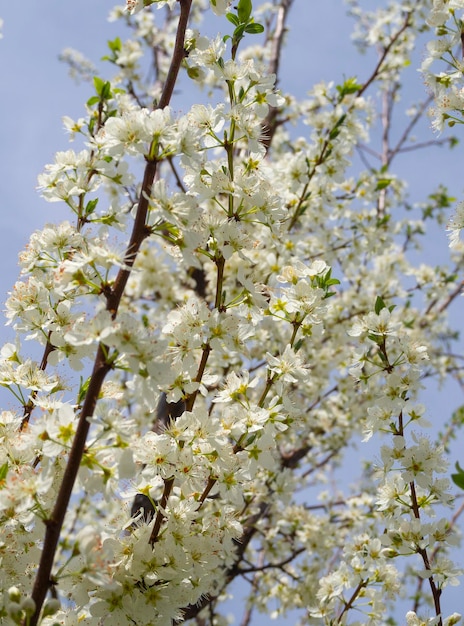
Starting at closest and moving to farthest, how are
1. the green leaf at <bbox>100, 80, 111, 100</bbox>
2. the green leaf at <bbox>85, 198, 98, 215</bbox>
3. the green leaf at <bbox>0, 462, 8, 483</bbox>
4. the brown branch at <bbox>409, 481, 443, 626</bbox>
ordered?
the green leaf at <bbox>0, 462, 8, 483</bbox>, the green leaf at <bbox>85, 198, 98, 215</bbox>, the brown branch at <bbox>409, 481, 443, 626</bbox>, the green leaf at <bbox>100, 80, 111, 100</bbox>

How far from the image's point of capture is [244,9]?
A: 2184mm

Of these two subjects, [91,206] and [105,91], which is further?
[105,91]

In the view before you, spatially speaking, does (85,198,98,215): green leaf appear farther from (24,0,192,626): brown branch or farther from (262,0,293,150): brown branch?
(262,0,293,150): brown branch

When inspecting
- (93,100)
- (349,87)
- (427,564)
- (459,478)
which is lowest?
(459,478)

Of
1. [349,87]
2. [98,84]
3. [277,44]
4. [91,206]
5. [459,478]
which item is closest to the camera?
[459,478]

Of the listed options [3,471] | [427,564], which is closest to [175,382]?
[3,471]

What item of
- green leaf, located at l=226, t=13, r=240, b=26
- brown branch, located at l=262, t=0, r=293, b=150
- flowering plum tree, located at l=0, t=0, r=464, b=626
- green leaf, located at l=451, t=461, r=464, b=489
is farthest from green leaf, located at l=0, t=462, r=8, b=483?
brown branch, located at l=262, t=0, r=293, b=150

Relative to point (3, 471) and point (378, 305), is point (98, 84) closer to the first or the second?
point (378, 305)

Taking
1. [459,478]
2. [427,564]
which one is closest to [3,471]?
[459,478]

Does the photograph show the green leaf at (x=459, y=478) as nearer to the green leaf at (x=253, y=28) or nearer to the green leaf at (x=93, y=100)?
the green leaf at (x=253, y=28)

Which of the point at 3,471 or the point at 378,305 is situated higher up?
the point at 378,305

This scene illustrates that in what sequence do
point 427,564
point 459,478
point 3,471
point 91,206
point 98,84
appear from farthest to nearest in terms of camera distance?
point 98,84, point 427,564, point 91,206, point 3,471, point 459,478

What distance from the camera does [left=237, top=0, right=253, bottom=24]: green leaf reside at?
218cm

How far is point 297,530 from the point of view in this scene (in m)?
5.36
